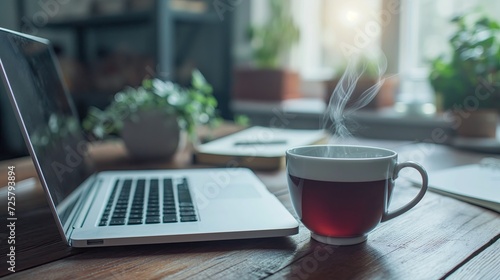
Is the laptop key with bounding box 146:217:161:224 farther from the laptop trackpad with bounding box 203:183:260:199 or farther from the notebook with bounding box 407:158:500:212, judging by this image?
the notebook with bounding box 407:158:500:212

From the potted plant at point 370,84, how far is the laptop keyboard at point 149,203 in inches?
35.6

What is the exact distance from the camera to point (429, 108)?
1.50 m

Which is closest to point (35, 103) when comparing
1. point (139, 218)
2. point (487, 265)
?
point (139, 218)

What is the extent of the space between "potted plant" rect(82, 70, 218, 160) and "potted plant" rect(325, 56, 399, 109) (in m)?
0.65

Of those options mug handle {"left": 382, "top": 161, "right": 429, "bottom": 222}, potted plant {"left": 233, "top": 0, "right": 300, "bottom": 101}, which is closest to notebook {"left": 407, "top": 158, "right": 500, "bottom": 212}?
mug handle {"left": 382, "top": 161, "right": 429, "bottom": 222}

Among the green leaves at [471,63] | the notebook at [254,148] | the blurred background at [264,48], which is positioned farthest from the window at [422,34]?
the notebook at [254,148]

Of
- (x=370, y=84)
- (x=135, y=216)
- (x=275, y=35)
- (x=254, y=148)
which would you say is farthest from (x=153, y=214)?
(x=275, y=35)

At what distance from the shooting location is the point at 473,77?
115 cm

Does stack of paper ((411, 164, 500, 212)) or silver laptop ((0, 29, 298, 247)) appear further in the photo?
stack of paper ((411, 164, 500, 212))

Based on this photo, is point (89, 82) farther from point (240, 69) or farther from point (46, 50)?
point (46, 50)

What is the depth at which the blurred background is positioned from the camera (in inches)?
63.9

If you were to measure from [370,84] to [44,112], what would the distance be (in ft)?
3.70

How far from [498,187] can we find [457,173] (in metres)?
0.10

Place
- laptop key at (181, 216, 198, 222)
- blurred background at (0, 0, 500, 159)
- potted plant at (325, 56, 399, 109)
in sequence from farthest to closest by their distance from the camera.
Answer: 1. blurred background at (0, 0, 500, 159)
2. potted plant at (325, 56, 399, 109)
3. laptop key at (181, 216, 198, 222)
